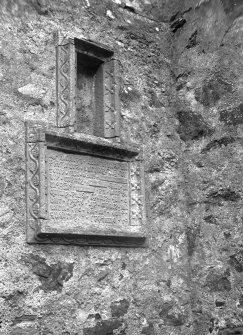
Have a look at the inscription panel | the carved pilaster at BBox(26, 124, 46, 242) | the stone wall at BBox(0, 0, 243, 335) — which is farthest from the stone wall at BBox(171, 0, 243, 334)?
the carved pilaster at BBox(26, 124, 46, 242)

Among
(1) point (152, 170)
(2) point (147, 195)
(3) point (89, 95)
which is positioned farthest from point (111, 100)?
(2) point (147, 195)

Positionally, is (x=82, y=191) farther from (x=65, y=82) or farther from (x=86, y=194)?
(x=65, y=82)

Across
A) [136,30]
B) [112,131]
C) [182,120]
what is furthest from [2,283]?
[136,30]

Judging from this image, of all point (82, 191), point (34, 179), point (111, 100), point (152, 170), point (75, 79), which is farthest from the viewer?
point (152, 170)

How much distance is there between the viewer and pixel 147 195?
3.79 meters

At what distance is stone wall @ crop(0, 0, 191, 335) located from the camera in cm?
304

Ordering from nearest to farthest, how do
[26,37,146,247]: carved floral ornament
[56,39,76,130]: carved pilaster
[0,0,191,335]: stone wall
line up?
[0,0,191,335]: stone wall
[26,37,146,247]: carved floral ornament
[56,39,76,130]: carved pilaster

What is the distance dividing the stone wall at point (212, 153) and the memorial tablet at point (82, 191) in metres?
0.46

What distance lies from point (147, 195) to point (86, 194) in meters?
0.55

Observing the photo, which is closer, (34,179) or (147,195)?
(34,179)

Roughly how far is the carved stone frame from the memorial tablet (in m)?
0.14

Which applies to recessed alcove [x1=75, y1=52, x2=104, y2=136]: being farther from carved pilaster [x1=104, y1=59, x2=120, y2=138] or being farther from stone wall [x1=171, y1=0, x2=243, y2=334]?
stone wall [x1=171, y1=0, x2=243, y2=334]

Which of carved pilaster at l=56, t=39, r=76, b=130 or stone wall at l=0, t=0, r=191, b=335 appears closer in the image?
stone wall at l=0, t=0, r=191, b=335

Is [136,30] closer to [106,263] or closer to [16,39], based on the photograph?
[16,39]
